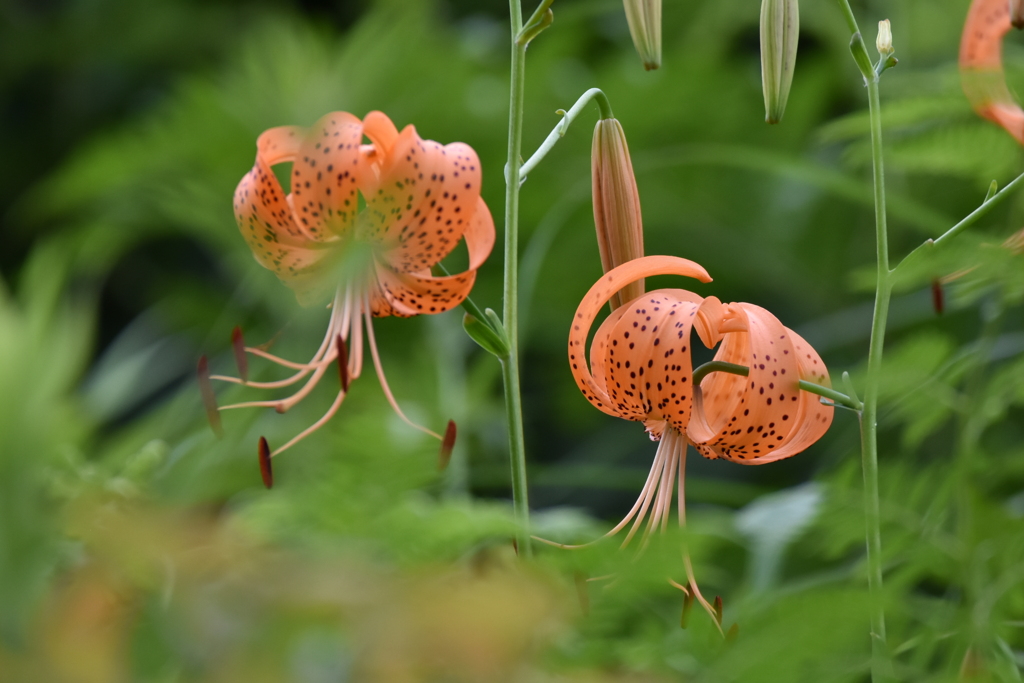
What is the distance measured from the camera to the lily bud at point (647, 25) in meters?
0.42

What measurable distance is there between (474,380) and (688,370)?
74 centimetres

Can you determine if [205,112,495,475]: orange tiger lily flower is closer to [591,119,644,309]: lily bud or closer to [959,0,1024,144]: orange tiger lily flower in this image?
[591,119,644,309]: lily bud

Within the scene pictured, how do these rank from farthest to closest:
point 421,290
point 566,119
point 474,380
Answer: point 474,380 < point 421,290 < point 566,119

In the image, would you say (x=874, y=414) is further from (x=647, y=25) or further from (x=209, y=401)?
(x=209, y=401)

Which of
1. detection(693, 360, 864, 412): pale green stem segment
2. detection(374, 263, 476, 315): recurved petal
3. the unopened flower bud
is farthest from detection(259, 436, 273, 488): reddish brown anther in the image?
the unopened flower bud

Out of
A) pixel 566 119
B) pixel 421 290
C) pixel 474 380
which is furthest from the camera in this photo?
pixel 474 380

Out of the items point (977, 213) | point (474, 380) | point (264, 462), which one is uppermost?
point (977, 213)

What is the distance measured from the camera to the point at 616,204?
42cm

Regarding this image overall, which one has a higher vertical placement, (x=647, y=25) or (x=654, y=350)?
(x=647, y=25)

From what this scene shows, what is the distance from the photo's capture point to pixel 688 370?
0.40m

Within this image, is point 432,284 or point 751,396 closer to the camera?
point 751,396

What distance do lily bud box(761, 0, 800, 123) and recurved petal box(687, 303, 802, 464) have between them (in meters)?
0.10

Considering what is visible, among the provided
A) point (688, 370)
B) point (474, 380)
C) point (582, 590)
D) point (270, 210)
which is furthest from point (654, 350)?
point (474, 380)

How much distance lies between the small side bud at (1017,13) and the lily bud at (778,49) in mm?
89
